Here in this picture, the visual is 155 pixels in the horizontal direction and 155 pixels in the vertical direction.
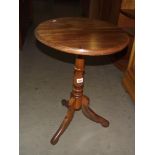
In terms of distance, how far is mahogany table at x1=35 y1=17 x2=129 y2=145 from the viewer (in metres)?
1.10

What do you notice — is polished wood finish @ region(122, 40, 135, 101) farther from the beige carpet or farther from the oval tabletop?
the oval tabletop

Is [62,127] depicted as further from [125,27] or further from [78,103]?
[125,27]

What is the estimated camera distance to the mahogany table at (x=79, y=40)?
43.2 inches

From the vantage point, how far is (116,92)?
6.62 ft

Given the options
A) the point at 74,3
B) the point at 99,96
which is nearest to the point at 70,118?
the point at 99,96

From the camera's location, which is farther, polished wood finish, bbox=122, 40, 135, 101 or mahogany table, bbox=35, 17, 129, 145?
polished wood finish, bbox=122, 40, 135, 101

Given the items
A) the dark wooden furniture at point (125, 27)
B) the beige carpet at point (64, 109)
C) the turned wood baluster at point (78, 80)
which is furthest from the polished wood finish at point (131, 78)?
the turned wood baluster at point (78, 80)

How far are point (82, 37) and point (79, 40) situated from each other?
0.15ft

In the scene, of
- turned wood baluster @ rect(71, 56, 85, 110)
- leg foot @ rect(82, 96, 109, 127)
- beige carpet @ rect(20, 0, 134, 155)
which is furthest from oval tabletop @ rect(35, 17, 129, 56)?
beige carpet @ rect(20, 0, 134, 155)
